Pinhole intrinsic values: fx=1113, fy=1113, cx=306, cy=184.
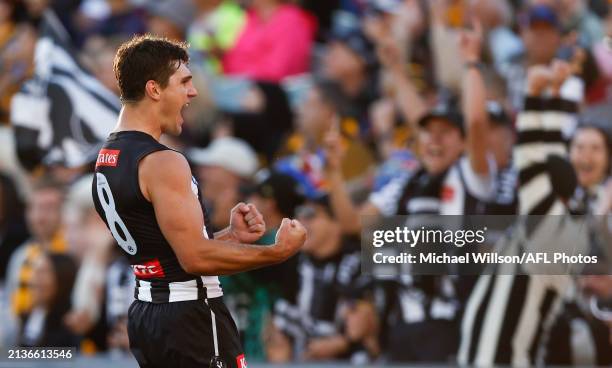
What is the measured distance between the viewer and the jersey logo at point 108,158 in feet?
15.8

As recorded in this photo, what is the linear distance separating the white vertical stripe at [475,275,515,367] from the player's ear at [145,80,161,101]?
4227 mm

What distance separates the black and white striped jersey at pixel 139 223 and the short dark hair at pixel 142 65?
0.66 ft

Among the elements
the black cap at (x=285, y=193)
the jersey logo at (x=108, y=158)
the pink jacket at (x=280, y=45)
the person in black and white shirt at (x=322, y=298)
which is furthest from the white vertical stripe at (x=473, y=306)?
the jersey logo at (x=108, y=158)

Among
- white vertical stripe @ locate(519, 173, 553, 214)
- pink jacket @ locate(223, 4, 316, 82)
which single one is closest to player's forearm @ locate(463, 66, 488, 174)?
white vertical stripe @ locate(519, 173, 553, 214)

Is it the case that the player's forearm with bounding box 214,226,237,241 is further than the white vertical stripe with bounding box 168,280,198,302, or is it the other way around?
the player's forearm with bounding box 214,226,237,241

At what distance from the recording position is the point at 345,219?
8.86 meters

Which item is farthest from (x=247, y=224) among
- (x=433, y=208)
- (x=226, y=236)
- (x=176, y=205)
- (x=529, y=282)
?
(x=529, y=282)

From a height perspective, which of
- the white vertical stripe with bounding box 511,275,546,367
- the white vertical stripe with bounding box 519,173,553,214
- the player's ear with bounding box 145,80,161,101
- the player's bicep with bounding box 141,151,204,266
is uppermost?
the player's ear with bounding box 145,80,161,101

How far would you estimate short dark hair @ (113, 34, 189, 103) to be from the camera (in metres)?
4.88

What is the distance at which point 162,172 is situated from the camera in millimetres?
4629

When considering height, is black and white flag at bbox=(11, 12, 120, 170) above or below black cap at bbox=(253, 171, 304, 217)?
above

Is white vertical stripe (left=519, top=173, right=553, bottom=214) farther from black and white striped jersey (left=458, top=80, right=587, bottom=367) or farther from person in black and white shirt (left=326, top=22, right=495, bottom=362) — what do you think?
person in black and white shirt (left=326, top=22, right=495, bottom=362)

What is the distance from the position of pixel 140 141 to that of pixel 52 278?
5546mm

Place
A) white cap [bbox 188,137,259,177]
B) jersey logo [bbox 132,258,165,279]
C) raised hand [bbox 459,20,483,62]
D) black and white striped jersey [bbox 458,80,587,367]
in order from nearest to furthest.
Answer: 1. jersey logo [bbox 132,258,165,279]
2. black and white striped jersey [bbox 458,80,587,367]
3. raised hand [bbox 459,20,483,62]
4. white cap [bbox 188,137,259,177]
